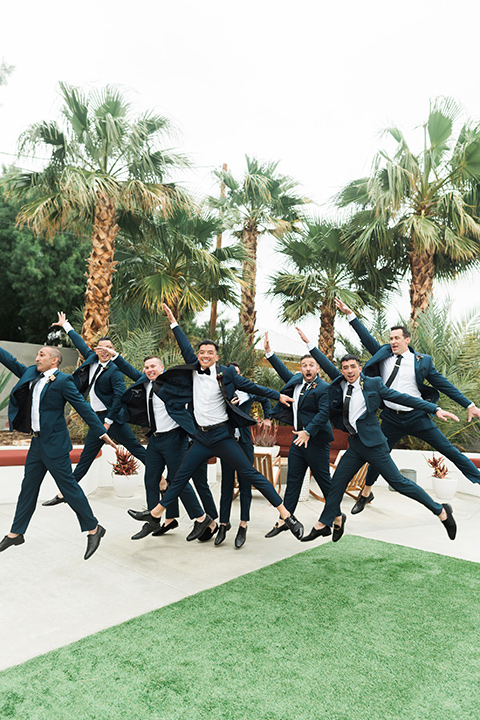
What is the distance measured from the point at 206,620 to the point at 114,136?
10.2 meters

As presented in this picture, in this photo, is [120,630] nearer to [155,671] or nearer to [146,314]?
[155,671]

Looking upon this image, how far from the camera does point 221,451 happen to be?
4945mm

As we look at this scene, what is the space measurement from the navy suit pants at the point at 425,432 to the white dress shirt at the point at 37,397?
3434mm

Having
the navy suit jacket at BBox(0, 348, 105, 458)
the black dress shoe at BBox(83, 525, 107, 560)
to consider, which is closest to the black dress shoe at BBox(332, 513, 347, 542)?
the black dress shoe at BBox(83, 525, 107, 560)

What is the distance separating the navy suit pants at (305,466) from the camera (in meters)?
5.47

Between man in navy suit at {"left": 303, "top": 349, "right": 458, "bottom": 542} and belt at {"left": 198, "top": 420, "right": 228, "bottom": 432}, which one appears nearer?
man in navy suit at {"left": 303, "top": 349, "right": 458, "bottom": 542}

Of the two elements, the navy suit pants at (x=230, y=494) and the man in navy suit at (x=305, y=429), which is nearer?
the man in navy suit at (x=305, y=429)

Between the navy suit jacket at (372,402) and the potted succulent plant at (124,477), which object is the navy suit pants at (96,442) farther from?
the navy suit jacket at (372,402)

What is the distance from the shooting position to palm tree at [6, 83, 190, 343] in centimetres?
1097

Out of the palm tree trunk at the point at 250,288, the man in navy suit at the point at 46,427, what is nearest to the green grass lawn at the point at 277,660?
the man in navy suit at the point at 46,427

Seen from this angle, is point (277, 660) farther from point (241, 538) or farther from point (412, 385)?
point (412, 385)

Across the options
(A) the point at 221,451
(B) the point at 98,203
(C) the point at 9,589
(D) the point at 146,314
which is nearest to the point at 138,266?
(D) the point at 146,314

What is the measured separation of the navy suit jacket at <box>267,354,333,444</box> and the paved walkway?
131 cm

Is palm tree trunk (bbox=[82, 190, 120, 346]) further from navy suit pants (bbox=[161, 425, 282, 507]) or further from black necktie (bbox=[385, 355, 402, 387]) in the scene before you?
black necktie (bbox=[385, 355, 402, 387])
